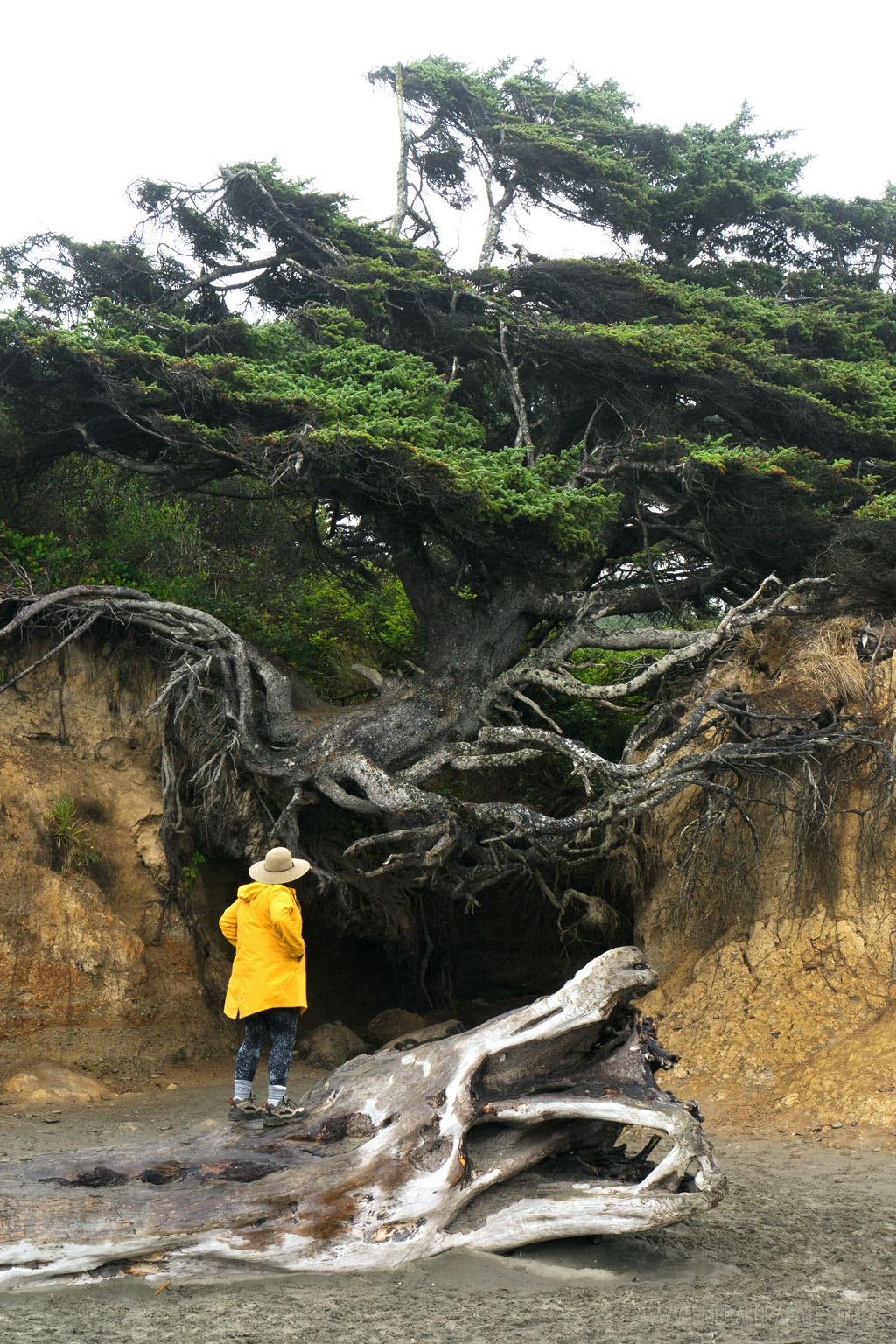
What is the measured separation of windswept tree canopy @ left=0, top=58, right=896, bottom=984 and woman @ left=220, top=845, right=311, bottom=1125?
3.40m

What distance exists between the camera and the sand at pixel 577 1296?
391 centimetres

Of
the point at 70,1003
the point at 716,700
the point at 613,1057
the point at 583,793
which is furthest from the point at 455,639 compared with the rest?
the point at 613,1057

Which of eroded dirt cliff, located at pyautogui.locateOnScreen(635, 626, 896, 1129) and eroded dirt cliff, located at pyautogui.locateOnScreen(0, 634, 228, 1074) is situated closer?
eroded dirt cliff, located at pyautogui.locateOnScreen(635, 626, 896, 1129)

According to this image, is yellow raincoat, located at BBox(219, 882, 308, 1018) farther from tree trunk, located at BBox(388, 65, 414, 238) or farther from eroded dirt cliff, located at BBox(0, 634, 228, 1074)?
tree trunk, located at BBox(388, 65, 414, 238)

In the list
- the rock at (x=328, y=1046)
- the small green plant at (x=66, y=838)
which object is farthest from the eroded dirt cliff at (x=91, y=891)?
the rock at (x=328, y=1046)

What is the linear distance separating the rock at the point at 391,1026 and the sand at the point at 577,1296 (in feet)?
20.1

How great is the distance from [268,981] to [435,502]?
5.03 metres

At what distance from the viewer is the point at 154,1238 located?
4.53m

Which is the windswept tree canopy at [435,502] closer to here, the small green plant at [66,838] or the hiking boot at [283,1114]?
the small green plant at [66,838]

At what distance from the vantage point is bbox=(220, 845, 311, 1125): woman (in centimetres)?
579

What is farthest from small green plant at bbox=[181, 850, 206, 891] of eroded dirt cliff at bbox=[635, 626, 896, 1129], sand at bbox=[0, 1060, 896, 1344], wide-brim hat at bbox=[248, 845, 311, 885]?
sand at bbox=[0, 1060, 896, 1344]

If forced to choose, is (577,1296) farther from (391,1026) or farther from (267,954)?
(391,1026)

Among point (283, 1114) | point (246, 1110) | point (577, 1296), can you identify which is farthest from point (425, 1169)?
point (246, 1110)

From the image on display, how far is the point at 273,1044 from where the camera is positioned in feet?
19.1
